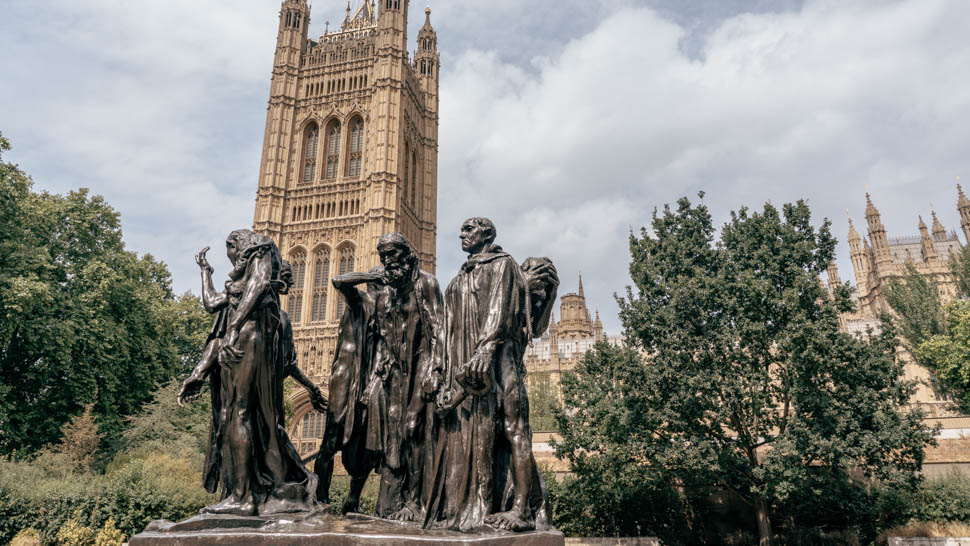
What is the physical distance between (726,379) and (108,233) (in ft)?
69.1

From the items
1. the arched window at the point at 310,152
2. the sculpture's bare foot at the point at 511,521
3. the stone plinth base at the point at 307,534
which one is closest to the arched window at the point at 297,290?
the arched window at the point at 310,152

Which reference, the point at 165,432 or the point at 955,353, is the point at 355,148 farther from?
the point at 955,353

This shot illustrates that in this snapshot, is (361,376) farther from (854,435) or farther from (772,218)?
(772,218)

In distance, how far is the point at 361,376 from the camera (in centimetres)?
478

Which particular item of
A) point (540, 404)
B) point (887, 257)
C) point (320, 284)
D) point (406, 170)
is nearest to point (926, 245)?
point (887, 257)

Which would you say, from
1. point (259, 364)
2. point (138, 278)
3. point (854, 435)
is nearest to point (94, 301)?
point (138, 278)

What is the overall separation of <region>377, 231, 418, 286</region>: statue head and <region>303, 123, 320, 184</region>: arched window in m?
43.5

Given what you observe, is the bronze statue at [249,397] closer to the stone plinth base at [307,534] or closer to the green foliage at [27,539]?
the stone plinth base at [307,534]

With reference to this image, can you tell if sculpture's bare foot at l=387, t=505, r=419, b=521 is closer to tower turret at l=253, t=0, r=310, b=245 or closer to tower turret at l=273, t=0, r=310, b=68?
tower turret at l=253, t=0, r=310, b=245

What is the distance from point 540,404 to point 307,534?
30.5 meters

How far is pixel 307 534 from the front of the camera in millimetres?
3566

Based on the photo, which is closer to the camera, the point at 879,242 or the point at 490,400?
the point at 490,400

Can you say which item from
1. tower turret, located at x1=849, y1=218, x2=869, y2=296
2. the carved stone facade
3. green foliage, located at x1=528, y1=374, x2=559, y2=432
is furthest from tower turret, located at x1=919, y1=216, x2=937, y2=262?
green foliage, located at x1=528, y1=374, x2=559, y2=432

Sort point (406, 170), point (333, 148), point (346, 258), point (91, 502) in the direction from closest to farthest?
point (91, 502) → point (346, 258) → point (333, 148) → point (406, 170)
